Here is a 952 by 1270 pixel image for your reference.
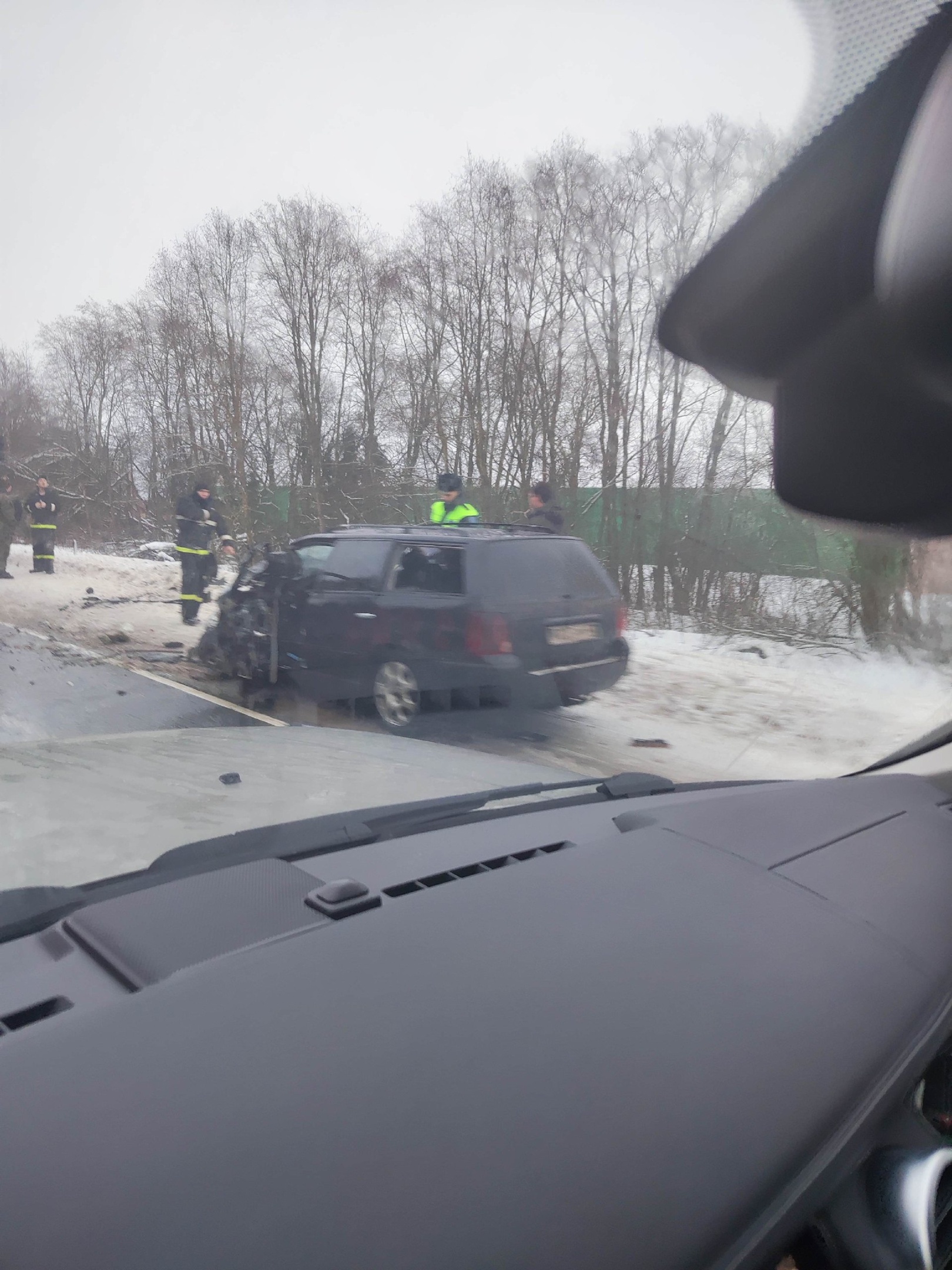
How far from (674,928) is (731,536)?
8.05ft

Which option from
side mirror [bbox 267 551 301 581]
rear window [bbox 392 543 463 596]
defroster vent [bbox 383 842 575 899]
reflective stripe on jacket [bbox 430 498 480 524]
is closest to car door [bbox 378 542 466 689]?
rear window [bbox 392 543 463 596]

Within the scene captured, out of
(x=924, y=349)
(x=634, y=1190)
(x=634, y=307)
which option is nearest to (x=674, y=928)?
(x=634, y=1190)

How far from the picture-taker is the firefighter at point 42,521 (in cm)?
304

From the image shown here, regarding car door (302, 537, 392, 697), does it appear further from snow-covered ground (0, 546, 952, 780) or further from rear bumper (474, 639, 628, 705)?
rear bumper (474, 639, 628, 705)

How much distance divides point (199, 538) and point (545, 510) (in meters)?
1.60

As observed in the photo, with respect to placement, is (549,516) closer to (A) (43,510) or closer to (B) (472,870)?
(A) (43,510)

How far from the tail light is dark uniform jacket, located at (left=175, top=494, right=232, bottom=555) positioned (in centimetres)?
128

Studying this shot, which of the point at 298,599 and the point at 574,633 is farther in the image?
the point at 574,633

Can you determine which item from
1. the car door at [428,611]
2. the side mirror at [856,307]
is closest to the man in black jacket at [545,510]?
the car door at [428,611]

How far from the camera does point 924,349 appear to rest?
296cm

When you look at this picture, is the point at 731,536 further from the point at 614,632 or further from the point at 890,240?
the point at 890,240

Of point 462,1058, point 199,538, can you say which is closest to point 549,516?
point 199,538

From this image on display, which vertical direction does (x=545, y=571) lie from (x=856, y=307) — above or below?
below

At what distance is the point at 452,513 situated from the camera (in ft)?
12.7
